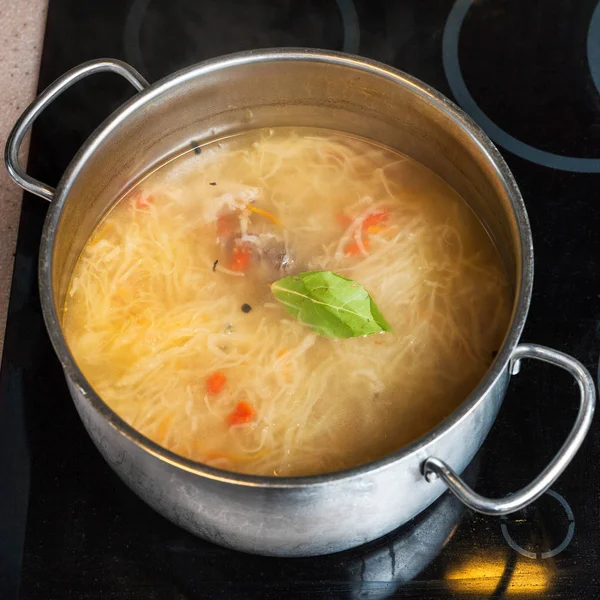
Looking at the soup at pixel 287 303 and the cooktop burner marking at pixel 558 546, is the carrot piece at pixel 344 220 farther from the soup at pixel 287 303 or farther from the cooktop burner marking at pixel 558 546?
the cooktop burner marking at pixel 558 546

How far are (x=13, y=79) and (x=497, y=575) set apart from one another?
165cm

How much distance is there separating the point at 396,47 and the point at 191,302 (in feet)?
2.80

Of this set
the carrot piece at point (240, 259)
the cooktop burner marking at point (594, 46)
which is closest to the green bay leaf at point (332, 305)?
the carrot piece at point (240, 259)

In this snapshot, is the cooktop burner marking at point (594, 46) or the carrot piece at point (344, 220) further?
the cooktop burner marking at point (594, 46)

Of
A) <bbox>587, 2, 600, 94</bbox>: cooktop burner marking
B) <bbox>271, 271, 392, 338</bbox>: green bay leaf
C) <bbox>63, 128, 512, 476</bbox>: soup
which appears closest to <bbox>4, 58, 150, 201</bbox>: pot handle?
<bbox>63, 128, 512, 476</bbox>: soup

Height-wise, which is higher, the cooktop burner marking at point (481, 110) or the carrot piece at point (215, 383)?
the cooktop burner marking at point (481, 110)

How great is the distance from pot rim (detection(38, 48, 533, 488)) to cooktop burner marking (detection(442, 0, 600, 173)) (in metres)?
0.36

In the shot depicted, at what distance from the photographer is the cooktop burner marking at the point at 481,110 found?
6.13 ft

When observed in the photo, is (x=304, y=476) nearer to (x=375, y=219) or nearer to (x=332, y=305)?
(x=332, y=305)

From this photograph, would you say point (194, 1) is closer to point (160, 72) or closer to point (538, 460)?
point (160, 72)

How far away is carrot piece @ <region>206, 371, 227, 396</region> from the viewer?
153 cm

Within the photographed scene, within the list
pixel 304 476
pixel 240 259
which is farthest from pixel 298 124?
pixel 304 476

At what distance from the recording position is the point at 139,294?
1.65 meters

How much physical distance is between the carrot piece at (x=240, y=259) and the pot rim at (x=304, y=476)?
1.10 ft
